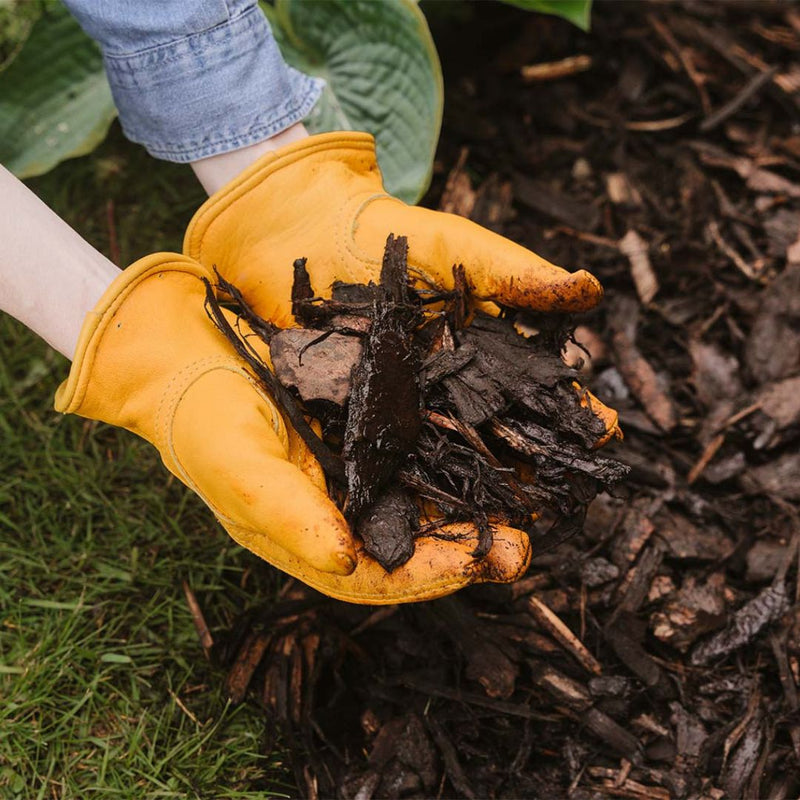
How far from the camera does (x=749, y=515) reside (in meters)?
2.21

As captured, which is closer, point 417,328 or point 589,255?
point 417,328

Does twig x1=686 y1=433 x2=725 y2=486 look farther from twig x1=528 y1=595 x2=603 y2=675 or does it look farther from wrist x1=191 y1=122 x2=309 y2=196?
wrist x1=191 y1=122 x2=309 y2=196

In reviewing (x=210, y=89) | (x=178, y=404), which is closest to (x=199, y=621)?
(x=178, y=404)

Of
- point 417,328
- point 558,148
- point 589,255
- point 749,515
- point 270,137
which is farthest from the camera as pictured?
point 558,148

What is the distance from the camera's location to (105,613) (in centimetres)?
211

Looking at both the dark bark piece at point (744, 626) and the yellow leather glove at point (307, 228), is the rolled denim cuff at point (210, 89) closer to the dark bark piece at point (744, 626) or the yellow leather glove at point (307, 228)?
the yellow leather glove at point (307, 228)

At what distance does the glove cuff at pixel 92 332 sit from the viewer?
1.58 meters

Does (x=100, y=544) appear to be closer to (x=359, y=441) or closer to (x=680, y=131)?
(x=359, y=441)

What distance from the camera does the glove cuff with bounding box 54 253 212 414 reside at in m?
1.58

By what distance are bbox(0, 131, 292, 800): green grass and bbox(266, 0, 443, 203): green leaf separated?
3.60 ft

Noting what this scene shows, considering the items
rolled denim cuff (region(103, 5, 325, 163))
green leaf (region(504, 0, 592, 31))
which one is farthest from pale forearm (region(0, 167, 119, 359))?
green leaf (region(504, 0, 592, 31))

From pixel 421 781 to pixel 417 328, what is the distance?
3.44 feet

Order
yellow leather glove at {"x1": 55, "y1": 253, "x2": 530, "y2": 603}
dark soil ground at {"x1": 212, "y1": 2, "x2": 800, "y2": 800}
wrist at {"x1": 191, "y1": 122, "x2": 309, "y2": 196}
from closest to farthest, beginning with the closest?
yellow leather glove at {"x1": 55, "y1": 253, "x2": 530, "y2": 603}
dark soil ground at {"x1": 212, "y1": 2, "x2": 800, "y2": 800}
wrist at {"x1": 191, "y1": 122, "x2": 309, "y2": 196}

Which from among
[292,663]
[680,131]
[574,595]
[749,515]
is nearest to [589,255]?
[680,131]
